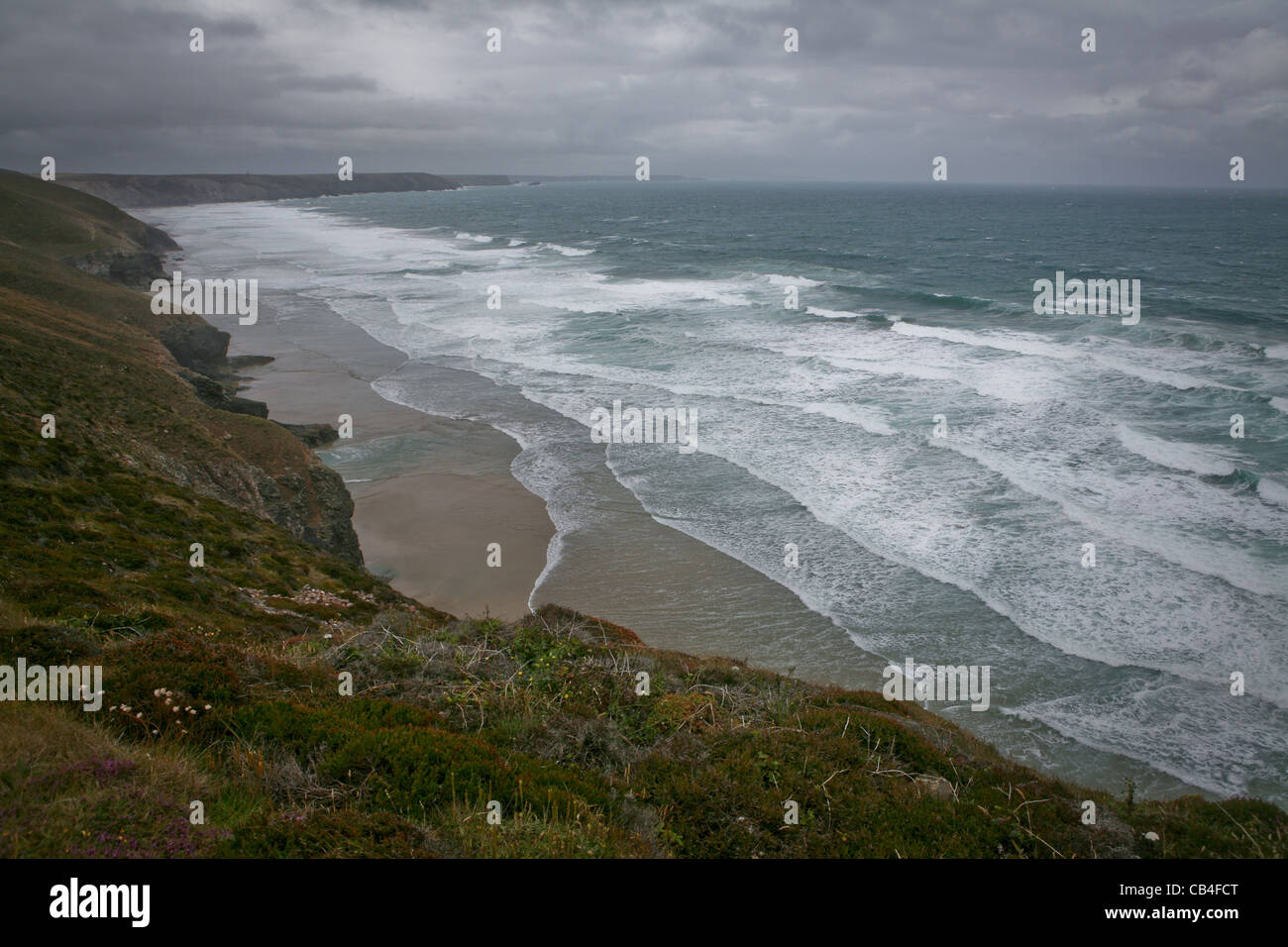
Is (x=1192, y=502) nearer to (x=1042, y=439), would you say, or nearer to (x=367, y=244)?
(x=1042, y=439)

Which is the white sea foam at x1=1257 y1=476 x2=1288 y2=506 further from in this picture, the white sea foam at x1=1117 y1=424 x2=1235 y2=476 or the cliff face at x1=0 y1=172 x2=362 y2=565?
the cliff face at x1=0 y1=172 x2=362 y2=565

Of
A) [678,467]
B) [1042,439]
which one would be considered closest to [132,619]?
[678,467]

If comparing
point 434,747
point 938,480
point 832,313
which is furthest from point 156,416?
point 832,313

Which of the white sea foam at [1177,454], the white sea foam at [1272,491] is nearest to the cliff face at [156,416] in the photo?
the white sea foam at [1177,454]

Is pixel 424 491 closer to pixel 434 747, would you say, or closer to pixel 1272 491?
pixel 434 747

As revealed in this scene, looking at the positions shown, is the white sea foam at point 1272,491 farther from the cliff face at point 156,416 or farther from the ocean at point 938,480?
the cliff face at point 156,416

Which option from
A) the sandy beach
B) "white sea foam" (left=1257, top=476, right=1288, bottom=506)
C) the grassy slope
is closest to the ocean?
"white sea foam" (left=1257, top=476, right=1288, bottom=506)
